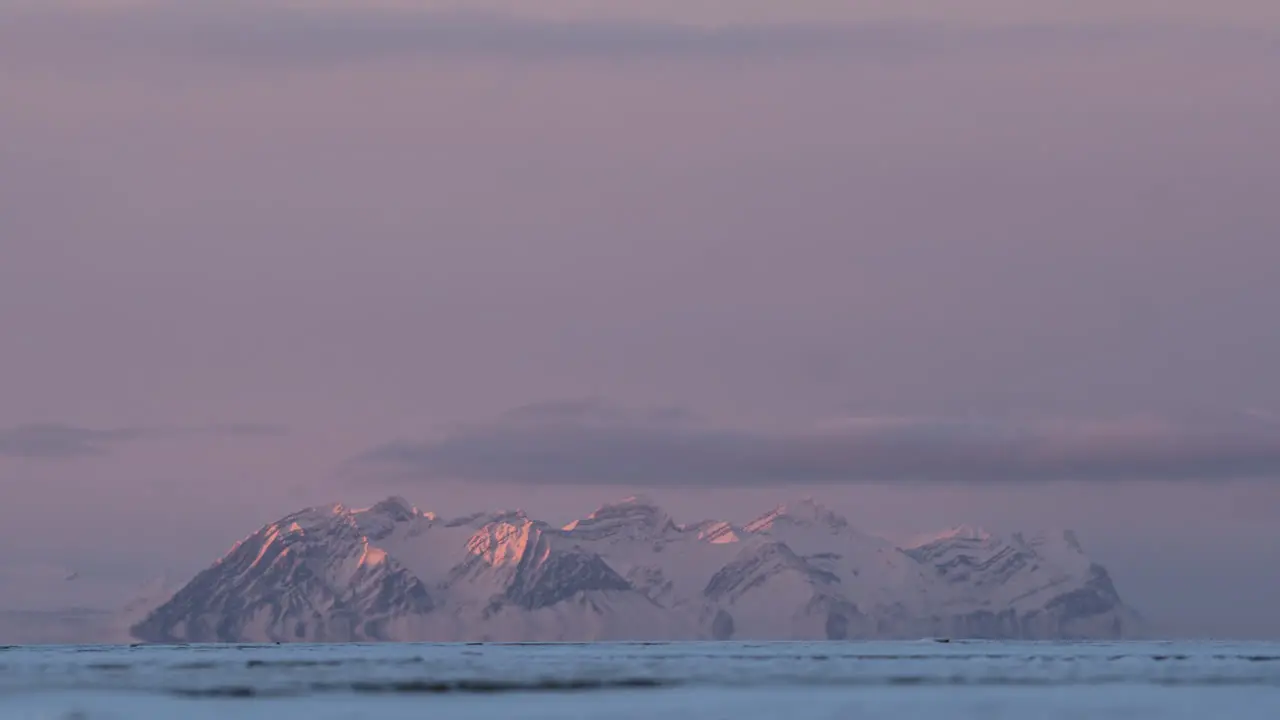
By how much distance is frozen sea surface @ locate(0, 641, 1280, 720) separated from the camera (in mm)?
61062

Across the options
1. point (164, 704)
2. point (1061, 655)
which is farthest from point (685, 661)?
point (164, 704)

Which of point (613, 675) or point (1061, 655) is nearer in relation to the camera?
point (613, 675)

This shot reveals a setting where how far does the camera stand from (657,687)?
74000 millimetres

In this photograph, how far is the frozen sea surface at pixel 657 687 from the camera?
61.1 m

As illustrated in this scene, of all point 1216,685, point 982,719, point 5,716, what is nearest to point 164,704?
point 5,716

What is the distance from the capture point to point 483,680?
80.6 meters

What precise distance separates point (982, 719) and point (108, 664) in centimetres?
5417

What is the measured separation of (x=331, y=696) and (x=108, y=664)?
3446 cm

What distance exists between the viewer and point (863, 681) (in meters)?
79.2

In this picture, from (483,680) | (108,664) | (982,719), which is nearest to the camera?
(982,719)

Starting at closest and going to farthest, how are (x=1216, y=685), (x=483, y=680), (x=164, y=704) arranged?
(x=164, y=704), (x=1216, y=685), (x=483, y=680)

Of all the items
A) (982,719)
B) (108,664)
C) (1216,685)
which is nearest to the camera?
(982,719)

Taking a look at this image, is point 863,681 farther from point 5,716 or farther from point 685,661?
point 5,716

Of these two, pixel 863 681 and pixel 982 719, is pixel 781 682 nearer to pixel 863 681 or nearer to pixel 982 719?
pixel 863 681
